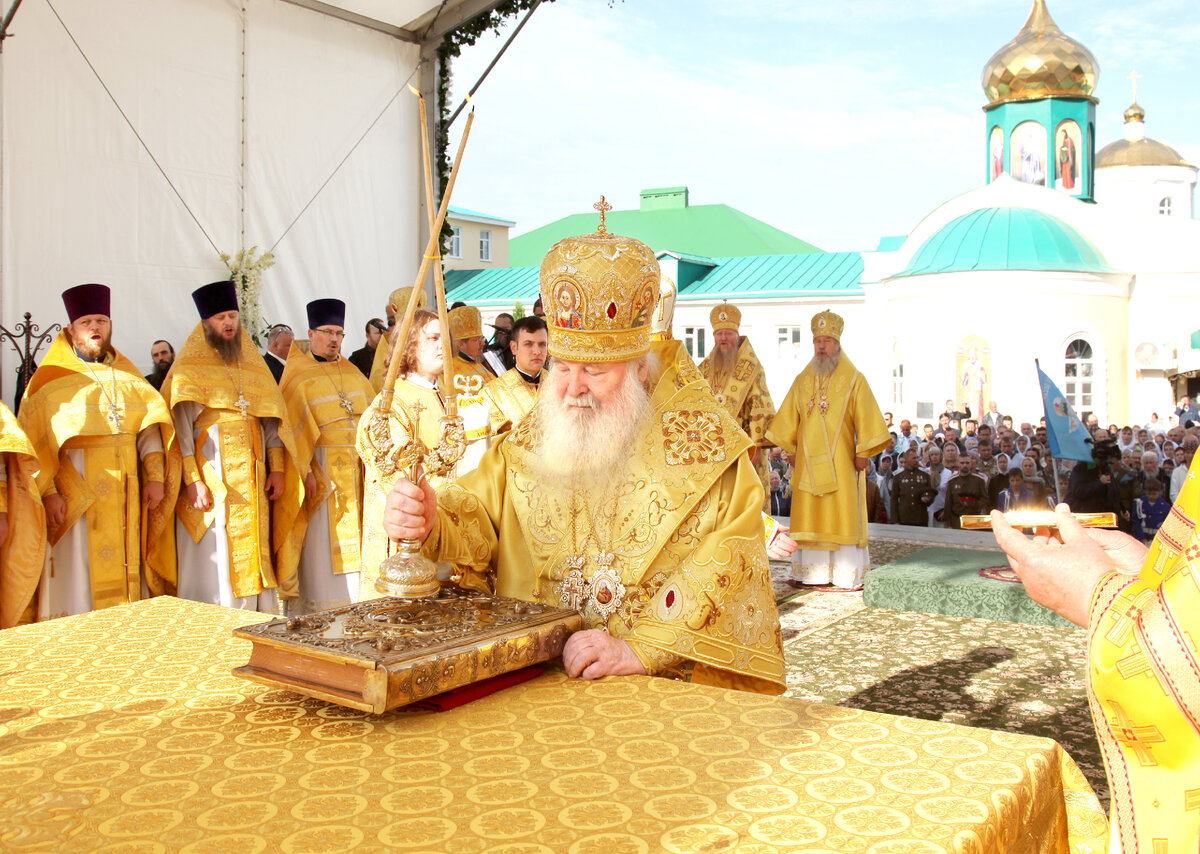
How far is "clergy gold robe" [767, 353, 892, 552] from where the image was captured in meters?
7.51

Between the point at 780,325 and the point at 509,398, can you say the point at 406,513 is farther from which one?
the point at 780,325

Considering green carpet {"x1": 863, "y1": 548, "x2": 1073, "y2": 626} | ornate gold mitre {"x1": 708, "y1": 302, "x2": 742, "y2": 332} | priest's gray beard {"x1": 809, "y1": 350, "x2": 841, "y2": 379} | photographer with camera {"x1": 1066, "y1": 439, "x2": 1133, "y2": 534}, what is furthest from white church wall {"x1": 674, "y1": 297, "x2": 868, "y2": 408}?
green carpet {"x1": 863, "y1": 548, "x2": 1073, "y2": 626}

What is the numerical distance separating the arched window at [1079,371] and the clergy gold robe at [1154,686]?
24255mm

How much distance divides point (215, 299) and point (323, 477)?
1237mm

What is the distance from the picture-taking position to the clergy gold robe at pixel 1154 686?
112 centimetres

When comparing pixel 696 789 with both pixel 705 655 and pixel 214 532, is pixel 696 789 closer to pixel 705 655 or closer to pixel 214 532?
pixel 705 655

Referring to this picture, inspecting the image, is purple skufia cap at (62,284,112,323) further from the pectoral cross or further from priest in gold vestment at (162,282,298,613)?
the pectoral cross

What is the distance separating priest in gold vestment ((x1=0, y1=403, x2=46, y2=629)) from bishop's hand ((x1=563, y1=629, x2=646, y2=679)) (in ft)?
13.2

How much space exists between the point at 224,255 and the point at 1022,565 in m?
7.72

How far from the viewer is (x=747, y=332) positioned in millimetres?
27484

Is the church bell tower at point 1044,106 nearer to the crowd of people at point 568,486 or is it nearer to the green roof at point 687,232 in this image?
the green roof at point 687,232

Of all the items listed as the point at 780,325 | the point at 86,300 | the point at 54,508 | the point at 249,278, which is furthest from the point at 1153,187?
the point at 54,508

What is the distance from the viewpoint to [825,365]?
770cm

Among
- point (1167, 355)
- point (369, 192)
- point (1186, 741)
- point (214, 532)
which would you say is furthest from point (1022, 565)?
point (1167, 355)
